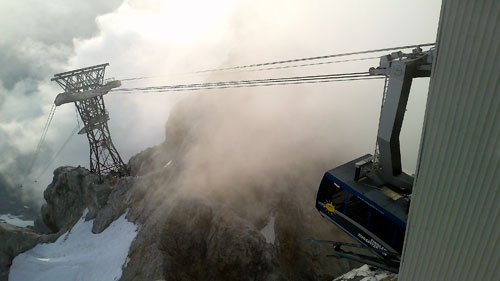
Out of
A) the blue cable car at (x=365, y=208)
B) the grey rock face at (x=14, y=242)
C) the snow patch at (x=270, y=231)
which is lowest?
the grey rock face at (x=14, y=242)

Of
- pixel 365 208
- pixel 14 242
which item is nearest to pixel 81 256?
pixel 14 242

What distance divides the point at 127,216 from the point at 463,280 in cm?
2573

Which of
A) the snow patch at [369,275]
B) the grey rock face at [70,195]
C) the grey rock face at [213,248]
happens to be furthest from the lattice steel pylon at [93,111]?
the snow patch at [369,275]

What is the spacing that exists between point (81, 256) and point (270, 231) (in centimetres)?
1533

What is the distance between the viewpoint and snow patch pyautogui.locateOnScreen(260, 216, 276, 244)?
24.9 metres

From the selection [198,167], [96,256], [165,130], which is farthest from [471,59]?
[165,130]

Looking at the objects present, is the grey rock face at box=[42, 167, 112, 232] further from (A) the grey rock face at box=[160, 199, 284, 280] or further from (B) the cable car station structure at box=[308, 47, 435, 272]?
(B) the cable car station structure at box=[308, 47, 435, 272]

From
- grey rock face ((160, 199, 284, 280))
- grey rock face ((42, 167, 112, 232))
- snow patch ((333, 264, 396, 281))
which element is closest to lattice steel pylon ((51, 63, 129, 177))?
grey rock face ((42, 167, 112, 232))

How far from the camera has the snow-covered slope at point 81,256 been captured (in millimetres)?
24062

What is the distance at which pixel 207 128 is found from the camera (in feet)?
112

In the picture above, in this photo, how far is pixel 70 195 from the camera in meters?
37.6

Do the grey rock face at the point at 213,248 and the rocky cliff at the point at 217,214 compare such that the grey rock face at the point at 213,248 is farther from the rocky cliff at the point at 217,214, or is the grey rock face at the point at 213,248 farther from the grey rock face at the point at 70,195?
the grey rock face at the point at 70,195

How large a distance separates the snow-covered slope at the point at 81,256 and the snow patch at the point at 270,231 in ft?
33.5

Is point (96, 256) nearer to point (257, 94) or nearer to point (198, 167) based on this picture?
point (198, 167)
